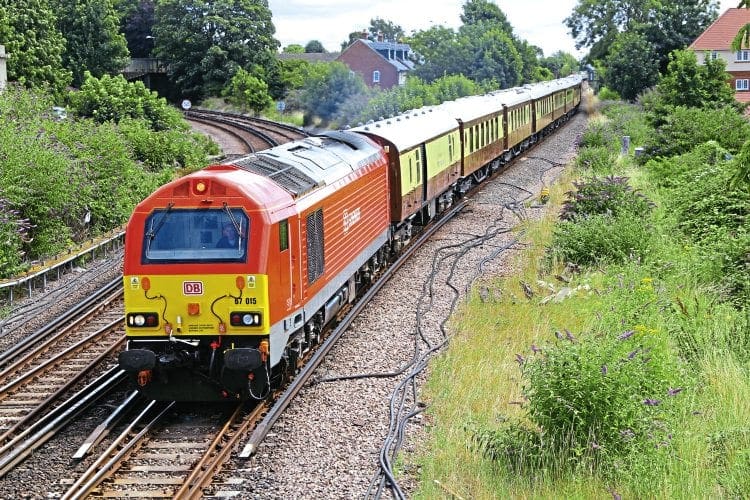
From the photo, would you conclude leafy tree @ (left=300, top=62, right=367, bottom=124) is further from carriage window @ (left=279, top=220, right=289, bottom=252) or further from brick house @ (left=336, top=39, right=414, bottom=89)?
carriage window @ (left=279, top=220, right=289, bottom=252)

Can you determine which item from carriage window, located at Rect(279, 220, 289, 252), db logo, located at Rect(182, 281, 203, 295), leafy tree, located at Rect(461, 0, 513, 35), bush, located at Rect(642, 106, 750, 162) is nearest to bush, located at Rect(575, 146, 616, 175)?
bush, located at Rect(642, 106, 750, 162)

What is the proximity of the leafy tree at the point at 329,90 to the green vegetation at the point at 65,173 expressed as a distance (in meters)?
15.6

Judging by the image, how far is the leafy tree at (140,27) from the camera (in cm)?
7062

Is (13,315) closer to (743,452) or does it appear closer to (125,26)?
(743,452)

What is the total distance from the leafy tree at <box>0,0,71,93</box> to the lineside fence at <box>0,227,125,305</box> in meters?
19.7

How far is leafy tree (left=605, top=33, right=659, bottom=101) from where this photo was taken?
61594 mm

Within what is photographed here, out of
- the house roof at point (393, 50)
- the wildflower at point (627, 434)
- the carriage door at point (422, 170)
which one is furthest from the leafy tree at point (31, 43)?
the house roof at point (393, 50)

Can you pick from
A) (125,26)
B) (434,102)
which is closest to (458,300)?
(434,102)

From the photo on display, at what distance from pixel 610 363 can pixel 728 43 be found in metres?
58.3

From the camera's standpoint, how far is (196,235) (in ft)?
35.5

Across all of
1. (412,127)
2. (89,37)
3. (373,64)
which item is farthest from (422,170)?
(373,64)

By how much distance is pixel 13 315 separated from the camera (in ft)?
52.2

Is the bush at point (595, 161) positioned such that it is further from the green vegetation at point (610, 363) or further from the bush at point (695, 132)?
the green vegetation at point (610, 363)

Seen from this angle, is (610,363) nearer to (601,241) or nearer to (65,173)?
(601,241)
